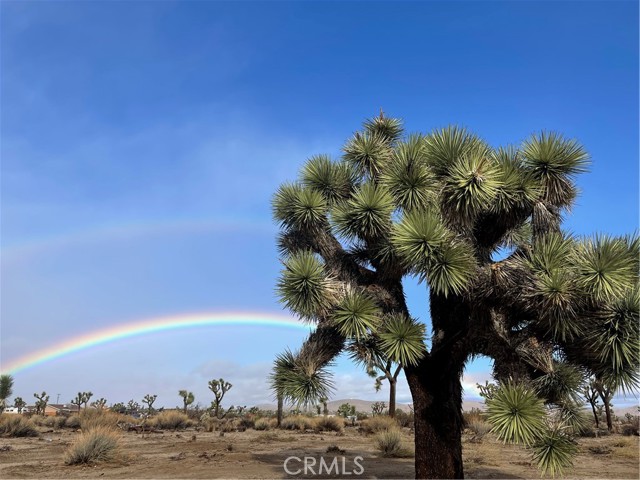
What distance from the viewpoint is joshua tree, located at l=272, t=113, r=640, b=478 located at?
710cm

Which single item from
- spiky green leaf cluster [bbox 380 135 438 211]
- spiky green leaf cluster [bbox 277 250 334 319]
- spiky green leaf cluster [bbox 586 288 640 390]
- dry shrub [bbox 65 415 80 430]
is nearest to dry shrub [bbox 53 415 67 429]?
dry shrub [bbox 65 415 80 430]

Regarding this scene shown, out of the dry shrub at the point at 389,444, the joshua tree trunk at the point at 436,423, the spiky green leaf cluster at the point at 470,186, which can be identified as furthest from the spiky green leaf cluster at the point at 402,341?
the dry shrub at the point at 389,444

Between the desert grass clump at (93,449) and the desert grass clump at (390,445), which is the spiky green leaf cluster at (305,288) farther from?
the desert grass clump at (390,445)

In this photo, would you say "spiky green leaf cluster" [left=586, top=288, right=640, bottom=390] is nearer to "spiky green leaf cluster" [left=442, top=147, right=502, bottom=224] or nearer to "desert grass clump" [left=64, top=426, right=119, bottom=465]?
"spiky green leaf cluster" [left=442, top=147, right=502, bottom=224]

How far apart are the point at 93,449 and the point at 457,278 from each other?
11486 millimetres

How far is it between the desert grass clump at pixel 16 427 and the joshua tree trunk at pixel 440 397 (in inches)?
842

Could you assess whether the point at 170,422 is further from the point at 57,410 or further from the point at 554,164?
the point at 57,410

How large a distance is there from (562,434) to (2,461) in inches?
574

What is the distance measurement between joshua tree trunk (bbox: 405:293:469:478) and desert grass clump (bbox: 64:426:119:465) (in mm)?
9178

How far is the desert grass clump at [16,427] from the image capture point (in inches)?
901

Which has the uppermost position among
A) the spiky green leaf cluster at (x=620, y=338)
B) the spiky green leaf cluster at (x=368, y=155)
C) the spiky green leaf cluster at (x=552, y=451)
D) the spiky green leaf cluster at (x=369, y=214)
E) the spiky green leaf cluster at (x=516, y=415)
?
the spiky green leaf cluster at (x=368, y=155)

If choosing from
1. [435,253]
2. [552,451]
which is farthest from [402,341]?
[552,451]

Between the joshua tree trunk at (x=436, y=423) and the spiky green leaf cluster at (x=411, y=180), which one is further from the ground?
the spiky green leaf cluster at (x=411, y=180)

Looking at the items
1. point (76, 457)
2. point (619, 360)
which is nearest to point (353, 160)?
point (619, 360)
